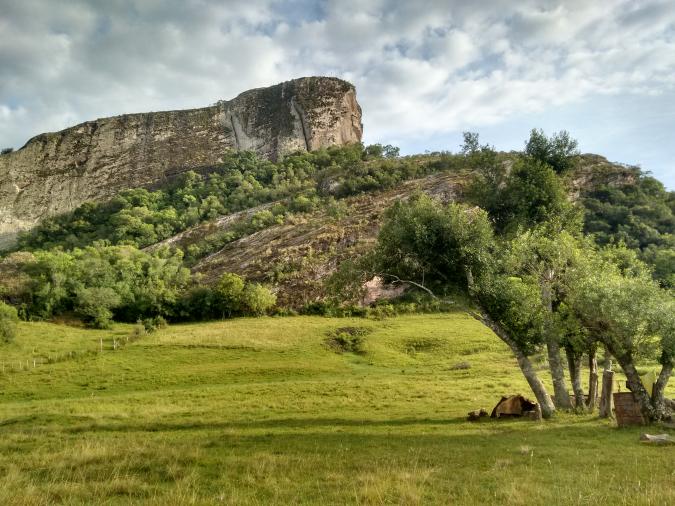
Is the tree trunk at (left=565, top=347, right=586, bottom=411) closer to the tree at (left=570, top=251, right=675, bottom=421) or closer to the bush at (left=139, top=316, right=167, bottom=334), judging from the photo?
the tree at (left=570, top=251, right=675, bottom=421)

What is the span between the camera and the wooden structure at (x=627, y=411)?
18.3 meters

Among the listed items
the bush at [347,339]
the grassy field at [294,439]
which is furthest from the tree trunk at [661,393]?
the bush at [347,339]

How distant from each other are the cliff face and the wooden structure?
145253mm

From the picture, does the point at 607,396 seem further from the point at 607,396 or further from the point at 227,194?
the point at 227,194

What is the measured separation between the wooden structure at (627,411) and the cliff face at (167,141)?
477 ft

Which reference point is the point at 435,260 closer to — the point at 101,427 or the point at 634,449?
the point at 634,449

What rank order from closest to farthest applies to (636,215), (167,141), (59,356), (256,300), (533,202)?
1. (533,202)
2. (59,356)
3. (256,300)
4. (636,215)
5. (167,141)

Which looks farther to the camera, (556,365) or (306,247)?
(306,247)

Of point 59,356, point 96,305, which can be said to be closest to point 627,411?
point 59,356

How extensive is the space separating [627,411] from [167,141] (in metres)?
165

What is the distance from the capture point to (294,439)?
1662cm

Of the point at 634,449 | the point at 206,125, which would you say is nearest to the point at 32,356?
the point at 634,449

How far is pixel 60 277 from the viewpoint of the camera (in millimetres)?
69438

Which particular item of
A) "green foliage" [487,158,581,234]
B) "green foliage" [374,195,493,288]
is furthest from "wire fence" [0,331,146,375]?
"green foliage" [487,158,581,234]
